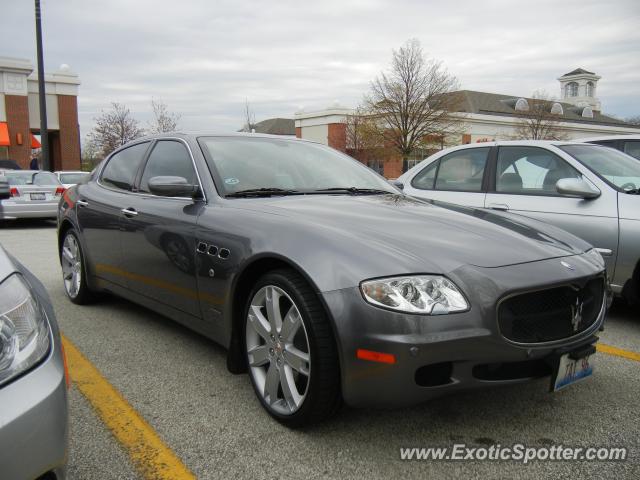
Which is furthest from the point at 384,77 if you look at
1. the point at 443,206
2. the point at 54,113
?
the point at 443,206

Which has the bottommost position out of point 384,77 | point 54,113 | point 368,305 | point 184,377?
point 184,377

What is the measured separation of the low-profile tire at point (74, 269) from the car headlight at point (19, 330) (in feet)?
10.1

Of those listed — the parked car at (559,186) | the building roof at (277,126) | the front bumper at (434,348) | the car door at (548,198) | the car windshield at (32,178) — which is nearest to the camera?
the front bumper at (434,348)

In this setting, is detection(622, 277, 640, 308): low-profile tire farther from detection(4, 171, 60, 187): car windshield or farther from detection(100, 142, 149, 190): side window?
detection(4, 171, 60, 187): car windshield

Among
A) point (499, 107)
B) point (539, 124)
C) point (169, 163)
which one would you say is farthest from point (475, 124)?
point (169, 163)

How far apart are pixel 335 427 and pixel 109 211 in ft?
8.47

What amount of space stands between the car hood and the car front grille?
0.59ft

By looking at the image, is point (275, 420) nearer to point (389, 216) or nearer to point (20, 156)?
point (389, 216)

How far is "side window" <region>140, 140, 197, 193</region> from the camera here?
3.57 m

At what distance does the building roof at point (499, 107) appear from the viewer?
6109 cm

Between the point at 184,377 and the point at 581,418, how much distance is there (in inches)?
84.5

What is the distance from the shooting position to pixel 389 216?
291 cm

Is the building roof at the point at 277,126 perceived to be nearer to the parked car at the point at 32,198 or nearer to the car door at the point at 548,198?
the parked car at the point at 32,198

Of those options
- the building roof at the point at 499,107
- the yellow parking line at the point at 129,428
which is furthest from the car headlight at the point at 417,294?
the building roof at the point at 499,107
